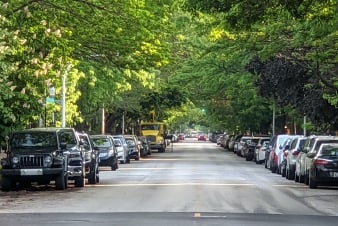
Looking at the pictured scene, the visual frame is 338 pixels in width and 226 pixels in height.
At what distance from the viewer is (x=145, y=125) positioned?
243 feet

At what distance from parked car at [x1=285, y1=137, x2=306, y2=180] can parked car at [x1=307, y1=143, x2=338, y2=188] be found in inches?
176

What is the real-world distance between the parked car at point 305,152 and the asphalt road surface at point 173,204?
40.5 inches

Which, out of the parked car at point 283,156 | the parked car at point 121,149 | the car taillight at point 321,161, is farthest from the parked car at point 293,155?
the parked car at point 121,149

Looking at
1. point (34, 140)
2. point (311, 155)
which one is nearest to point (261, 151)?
point (311, 155)

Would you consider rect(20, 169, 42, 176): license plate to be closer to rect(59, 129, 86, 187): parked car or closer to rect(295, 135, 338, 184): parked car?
rect(59, 129, 86, 187): parked car

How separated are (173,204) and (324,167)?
8.49 metres

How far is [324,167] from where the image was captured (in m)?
25.3

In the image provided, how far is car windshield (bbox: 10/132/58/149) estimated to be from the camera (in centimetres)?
2392

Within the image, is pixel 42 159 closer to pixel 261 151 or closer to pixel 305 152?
pixel 305 152

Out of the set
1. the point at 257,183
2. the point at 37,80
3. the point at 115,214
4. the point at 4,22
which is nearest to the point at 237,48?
the point at 257,183

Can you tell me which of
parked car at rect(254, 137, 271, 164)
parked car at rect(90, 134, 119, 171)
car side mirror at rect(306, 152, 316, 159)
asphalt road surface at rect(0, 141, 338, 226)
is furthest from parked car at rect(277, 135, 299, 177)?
parked car at rect(254, 137, 271, 164)

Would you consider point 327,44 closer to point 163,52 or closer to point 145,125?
point 163,52

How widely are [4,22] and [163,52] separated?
8.34 m

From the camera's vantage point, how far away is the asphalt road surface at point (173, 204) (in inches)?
589
